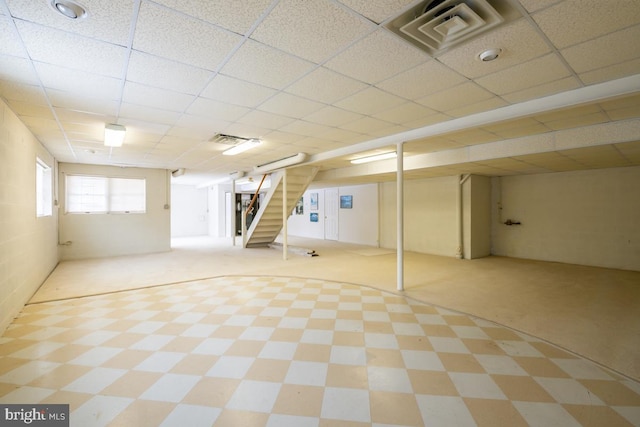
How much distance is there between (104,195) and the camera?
802 cm

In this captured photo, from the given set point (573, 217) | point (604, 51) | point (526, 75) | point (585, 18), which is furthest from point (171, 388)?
point (573, 217)

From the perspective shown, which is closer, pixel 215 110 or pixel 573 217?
pixel 215 110

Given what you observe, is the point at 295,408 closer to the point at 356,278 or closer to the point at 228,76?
the point at 228,76

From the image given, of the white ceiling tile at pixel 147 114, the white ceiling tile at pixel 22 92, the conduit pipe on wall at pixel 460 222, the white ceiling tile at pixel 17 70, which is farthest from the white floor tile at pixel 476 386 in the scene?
the conduit pipe on wall at pixel 460 222

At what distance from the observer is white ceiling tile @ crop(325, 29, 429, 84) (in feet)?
6.96

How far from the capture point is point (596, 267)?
6238mm

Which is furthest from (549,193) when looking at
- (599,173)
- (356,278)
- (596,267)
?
(356,278)

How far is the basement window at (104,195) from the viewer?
24.9 feet

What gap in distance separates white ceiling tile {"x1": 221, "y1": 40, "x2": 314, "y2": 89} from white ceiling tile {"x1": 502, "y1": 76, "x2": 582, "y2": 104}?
232cm

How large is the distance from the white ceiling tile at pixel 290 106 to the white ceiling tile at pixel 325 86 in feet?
0.45

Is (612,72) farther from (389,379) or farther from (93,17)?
(93,17)

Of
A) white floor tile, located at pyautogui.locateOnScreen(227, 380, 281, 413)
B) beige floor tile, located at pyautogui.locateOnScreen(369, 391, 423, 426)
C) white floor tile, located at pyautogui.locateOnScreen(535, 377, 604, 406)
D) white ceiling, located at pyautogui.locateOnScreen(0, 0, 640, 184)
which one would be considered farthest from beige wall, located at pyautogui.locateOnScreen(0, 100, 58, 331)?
white floor tile, located at pyautogui.locateOnScreen(535, 377, 604, 406)

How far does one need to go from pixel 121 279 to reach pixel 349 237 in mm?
7367

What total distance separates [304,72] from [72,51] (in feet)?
6.00
